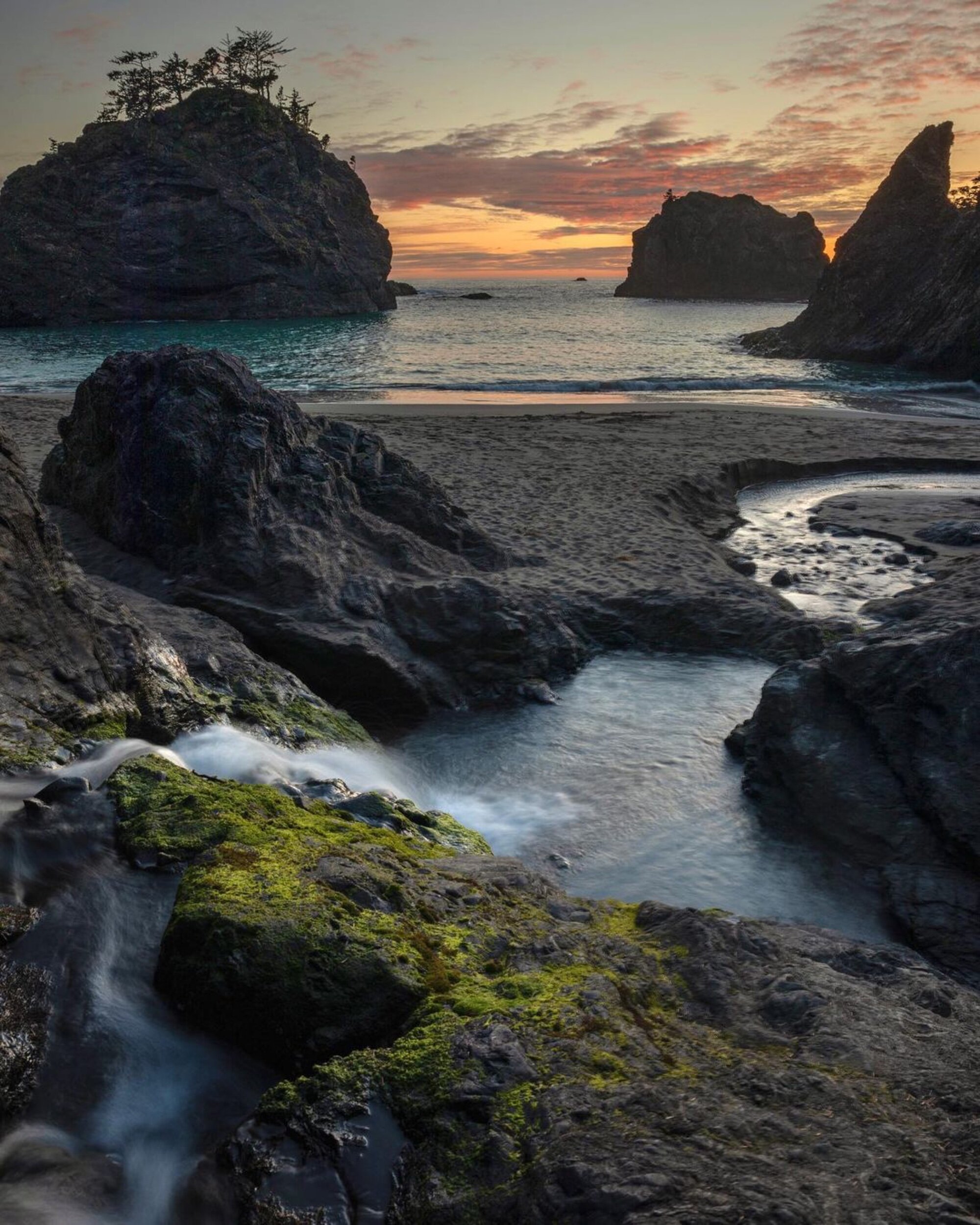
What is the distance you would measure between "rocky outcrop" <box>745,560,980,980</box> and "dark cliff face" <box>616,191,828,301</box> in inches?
6373

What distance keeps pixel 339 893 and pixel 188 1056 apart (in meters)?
0.77

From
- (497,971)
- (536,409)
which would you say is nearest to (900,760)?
(497,971)

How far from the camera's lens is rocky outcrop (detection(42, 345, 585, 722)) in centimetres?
826

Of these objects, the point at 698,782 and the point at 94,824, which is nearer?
the point at 94,824

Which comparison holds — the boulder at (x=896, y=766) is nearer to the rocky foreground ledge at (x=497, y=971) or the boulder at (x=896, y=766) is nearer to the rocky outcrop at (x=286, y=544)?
the rocky foreground ledge at (x=497, y=971)

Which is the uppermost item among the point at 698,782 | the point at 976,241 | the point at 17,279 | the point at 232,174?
the point at 232,174

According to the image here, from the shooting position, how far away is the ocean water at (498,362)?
32.8 metres

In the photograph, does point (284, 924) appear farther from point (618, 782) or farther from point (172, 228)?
point (172, 228)

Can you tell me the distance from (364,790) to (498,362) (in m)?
40.2

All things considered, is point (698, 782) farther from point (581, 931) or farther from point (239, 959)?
point (239, 959)

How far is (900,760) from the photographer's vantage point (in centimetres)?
609

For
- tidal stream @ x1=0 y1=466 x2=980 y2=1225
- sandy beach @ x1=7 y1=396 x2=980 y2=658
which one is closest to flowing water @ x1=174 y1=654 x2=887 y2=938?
tidal stream @ x1=0 y1=466 x2=980 y2=1225

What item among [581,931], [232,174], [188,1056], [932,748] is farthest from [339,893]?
[232,174]

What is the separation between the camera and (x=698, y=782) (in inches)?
282
